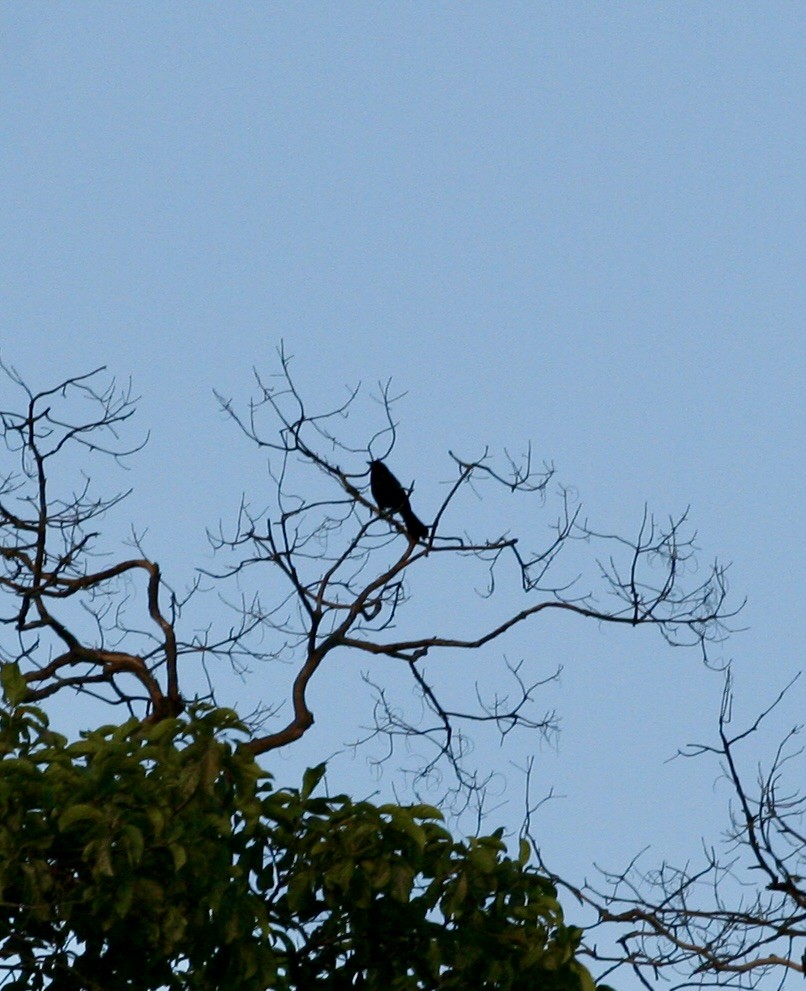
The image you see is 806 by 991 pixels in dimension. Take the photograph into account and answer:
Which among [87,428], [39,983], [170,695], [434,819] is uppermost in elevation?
[87,428]

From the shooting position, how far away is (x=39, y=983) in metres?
3.71

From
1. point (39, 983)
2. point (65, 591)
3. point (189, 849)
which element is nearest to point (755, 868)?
point (189, 849)

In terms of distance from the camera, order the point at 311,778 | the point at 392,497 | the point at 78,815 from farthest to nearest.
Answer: the point at 392,497, the point at 311,778, the point at 78,815

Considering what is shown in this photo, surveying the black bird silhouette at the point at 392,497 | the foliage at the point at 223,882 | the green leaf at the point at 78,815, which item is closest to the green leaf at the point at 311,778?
the foliage at the point at 223,882

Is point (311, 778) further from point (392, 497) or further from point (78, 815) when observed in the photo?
point (392, 497)

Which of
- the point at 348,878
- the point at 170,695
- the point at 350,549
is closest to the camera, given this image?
the point at 348,878

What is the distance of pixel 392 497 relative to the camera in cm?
828

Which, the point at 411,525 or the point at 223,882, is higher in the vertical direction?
the point at 411,525

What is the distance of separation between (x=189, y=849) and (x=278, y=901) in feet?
1.66

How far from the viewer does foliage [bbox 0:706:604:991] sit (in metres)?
3.44

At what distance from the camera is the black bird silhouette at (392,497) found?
20.0ft

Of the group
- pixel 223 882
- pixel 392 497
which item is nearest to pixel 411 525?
pixel 392 497

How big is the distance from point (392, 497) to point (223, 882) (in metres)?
4.91

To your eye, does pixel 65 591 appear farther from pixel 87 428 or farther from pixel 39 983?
pixel 39 983
